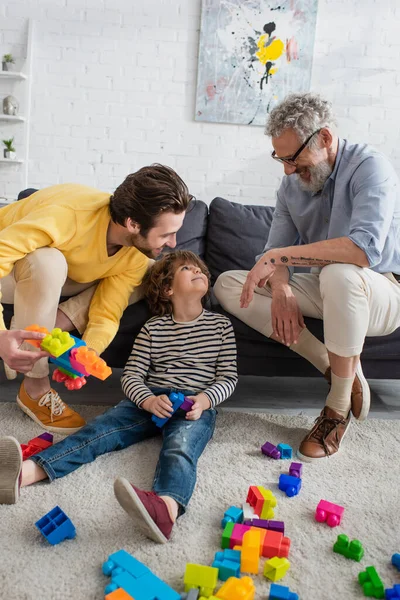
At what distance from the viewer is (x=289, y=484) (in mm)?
1446

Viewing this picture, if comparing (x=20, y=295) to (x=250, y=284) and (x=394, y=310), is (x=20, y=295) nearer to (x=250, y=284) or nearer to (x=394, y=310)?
(x=250, y=284)

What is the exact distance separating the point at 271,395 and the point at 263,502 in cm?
98

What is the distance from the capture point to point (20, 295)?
1685 millimetres

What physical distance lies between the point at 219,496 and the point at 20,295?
2.74ft

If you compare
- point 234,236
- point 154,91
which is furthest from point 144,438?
point 154,91

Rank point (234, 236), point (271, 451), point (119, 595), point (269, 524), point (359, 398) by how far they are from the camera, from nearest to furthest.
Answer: point (119, 595), point (269, 524), point (271, 451), point (359, 398), point (234, 236)

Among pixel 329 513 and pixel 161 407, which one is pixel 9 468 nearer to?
pixel 161 407

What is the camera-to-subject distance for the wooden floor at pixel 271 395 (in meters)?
2.10

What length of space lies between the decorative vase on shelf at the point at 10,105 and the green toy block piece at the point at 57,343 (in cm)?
292

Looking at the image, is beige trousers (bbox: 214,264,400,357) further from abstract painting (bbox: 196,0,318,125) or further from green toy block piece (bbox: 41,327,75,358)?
abstract painting (bbox: 196,0,318,125)

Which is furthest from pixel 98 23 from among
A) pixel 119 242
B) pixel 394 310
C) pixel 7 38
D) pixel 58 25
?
pixel 394 310

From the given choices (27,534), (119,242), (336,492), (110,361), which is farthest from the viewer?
(110,361)

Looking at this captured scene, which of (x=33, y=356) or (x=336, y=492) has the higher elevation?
(x=33, y=356)

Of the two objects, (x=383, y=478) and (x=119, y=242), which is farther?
(x=119, y=242)
